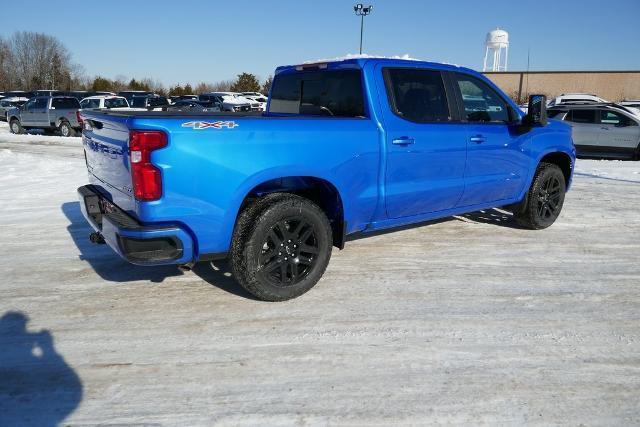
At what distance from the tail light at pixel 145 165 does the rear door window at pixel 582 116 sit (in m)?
14.3

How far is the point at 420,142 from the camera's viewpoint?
448cm

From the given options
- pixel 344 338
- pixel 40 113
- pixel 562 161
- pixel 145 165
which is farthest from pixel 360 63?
pixel 40 113

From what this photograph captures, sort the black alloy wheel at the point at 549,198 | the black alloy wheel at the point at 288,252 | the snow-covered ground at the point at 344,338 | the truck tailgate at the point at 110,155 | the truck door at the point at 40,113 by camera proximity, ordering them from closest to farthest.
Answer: the snow-covered ground at the point at 344,338 < the truck tailgate at the point at 110,155 < the black alloy wheel at the point at 288,252 < the black alloy wheel at the point at 549,198 < the truck door at the point at 40,113

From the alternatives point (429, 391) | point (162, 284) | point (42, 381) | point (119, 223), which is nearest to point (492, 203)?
point (429, 391)

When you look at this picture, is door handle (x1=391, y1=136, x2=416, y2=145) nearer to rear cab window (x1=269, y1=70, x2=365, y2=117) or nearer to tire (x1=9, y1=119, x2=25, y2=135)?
rear cab window (x1=269, y1=70, x2=365, y2=117)

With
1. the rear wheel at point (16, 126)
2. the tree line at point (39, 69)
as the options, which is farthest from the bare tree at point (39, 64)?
the rear wheel at point (16, 126)

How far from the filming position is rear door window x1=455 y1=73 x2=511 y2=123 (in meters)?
5.07

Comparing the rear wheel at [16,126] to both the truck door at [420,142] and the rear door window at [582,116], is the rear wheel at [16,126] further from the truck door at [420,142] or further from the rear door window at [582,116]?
the truck door at [420,142]

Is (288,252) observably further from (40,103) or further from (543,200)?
(40,103)

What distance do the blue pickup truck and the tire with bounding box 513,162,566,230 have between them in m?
A: 0.24

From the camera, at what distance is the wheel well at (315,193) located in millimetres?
3887

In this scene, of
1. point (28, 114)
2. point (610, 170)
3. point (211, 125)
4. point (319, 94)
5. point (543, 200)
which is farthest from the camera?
point (28, 114)

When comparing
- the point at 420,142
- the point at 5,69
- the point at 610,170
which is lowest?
the point at 610,170

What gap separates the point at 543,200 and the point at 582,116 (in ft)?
32.6
